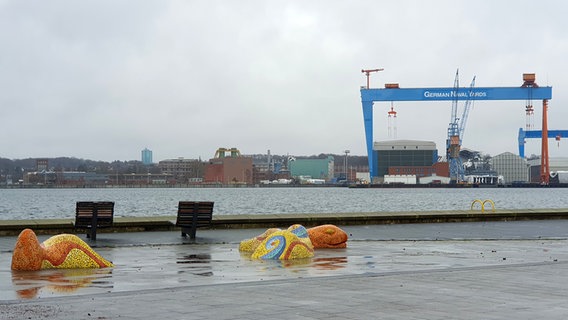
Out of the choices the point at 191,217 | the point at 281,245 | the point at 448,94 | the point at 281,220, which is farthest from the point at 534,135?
the point at 281,245

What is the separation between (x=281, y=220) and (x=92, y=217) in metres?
5.94

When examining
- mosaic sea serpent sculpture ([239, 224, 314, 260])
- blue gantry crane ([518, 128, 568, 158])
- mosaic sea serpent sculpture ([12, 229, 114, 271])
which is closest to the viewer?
mosaic sea serpent sculpture ([12, 229, 114, 271])

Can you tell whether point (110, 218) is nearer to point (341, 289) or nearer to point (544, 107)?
point (341, 289)

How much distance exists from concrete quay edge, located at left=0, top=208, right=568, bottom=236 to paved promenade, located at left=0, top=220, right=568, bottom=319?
216 cm

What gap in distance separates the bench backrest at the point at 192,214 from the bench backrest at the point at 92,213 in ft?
5.16

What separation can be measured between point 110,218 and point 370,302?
11346mm

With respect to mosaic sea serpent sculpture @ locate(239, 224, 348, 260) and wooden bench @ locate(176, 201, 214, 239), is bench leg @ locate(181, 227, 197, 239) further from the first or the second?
mosaic sea serpent sculpture @ locate(239, 224, 348, 260)

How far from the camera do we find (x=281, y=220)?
23.9 metres

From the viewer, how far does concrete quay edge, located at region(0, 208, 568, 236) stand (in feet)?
68.7

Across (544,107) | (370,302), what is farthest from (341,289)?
(544,107)

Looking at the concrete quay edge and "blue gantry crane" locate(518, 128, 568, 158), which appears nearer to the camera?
the concrete quay edge

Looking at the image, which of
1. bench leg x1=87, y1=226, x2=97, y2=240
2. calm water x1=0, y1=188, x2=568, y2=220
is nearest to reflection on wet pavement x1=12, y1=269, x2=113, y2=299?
bench leg x1=87, y1=226, x2=97, y2=240

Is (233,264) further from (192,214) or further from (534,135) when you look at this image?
(534,135)

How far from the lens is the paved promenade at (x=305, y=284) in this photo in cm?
911
